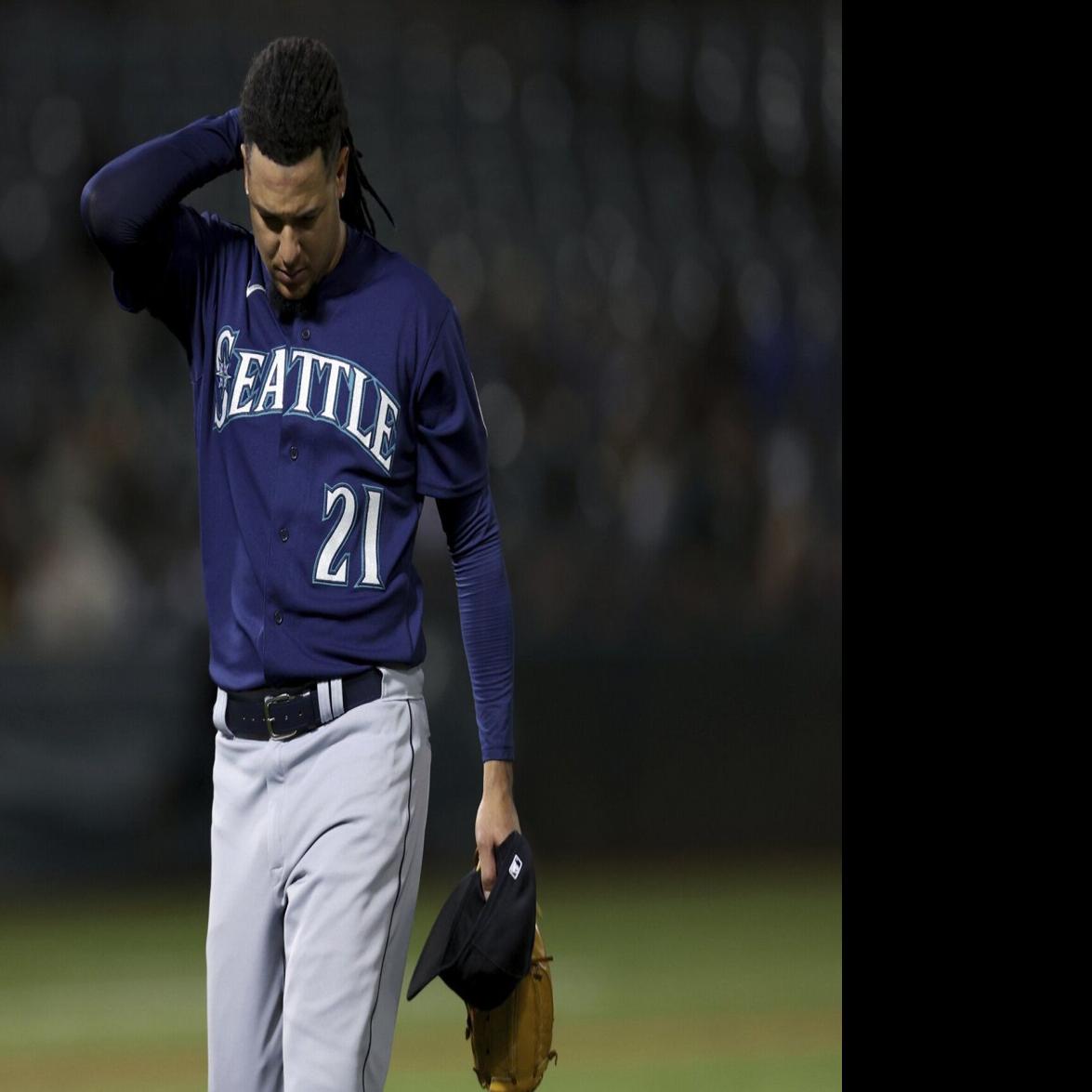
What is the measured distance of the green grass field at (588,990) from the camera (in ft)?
17.3

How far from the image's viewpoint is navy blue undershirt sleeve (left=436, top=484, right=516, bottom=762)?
10.4 ft

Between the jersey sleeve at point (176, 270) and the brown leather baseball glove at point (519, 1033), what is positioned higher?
the jersey sleeve at point (176, 270)

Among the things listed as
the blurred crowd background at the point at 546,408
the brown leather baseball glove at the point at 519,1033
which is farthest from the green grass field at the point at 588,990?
the brown leather baseball glove at the point at 519,1033

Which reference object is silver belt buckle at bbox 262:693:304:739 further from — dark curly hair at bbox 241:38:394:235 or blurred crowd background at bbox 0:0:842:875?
blurred crowd background at bbox 0:0:842:875

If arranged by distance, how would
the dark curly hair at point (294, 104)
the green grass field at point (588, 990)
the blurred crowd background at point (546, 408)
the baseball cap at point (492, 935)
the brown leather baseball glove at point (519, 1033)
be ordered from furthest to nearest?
the blurred crowd background at point (546, 408), the green grass field at point (588, 990), the brown leather baseball glove at point (519, 1033), the baseball cap at point (492, 935), the dark curly hair at point (294, 104)

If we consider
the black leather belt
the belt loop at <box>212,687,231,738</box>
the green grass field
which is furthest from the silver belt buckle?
the green grass field

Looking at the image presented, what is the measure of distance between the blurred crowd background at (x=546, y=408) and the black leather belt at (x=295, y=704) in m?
4.78

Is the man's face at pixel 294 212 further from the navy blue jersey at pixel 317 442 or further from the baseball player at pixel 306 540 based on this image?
the navy blue jersey at pixel 317 442

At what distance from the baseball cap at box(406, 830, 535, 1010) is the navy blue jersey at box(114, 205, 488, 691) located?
1.39 feet

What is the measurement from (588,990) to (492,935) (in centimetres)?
329
